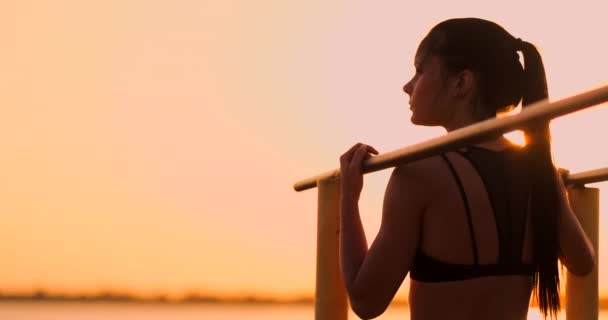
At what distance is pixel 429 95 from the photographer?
92.9 inches

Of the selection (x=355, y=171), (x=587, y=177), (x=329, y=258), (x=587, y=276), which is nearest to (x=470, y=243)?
(x=355, y=171)

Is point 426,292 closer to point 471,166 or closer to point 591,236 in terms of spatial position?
Answer: point 471,166

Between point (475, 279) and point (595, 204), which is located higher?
point (595, 204)

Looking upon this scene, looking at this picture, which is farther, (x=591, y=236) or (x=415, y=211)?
(x=591, y=236)

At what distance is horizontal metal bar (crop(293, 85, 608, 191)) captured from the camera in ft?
4.99

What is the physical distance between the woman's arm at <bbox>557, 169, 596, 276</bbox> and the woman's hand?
46 centimetres

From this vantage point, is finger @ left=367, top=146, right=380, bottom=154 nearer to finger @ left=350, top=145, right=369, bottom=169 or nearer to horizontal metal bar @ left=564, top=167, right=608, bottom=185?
finger @ left=350, top=145, right=369, bottom=169

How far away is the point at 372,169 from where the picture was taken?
2303mm

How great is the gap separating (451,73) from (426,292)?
0.50 metres

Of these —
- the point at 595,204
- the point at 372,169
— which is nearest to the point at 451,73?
the point at 372,169

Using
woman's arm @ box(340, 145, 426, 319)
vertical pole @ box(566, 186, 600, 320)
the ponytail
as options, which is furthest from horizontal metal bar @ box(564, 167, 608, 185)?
woman's arm @ box(340, 145, 426, 319)

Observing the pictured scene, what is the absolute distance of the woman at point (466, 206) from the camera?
2.24 meters

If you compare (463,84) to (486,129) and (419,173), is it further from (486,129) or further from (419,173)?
(486,129)

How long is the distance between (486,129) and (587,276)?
4.29ft
